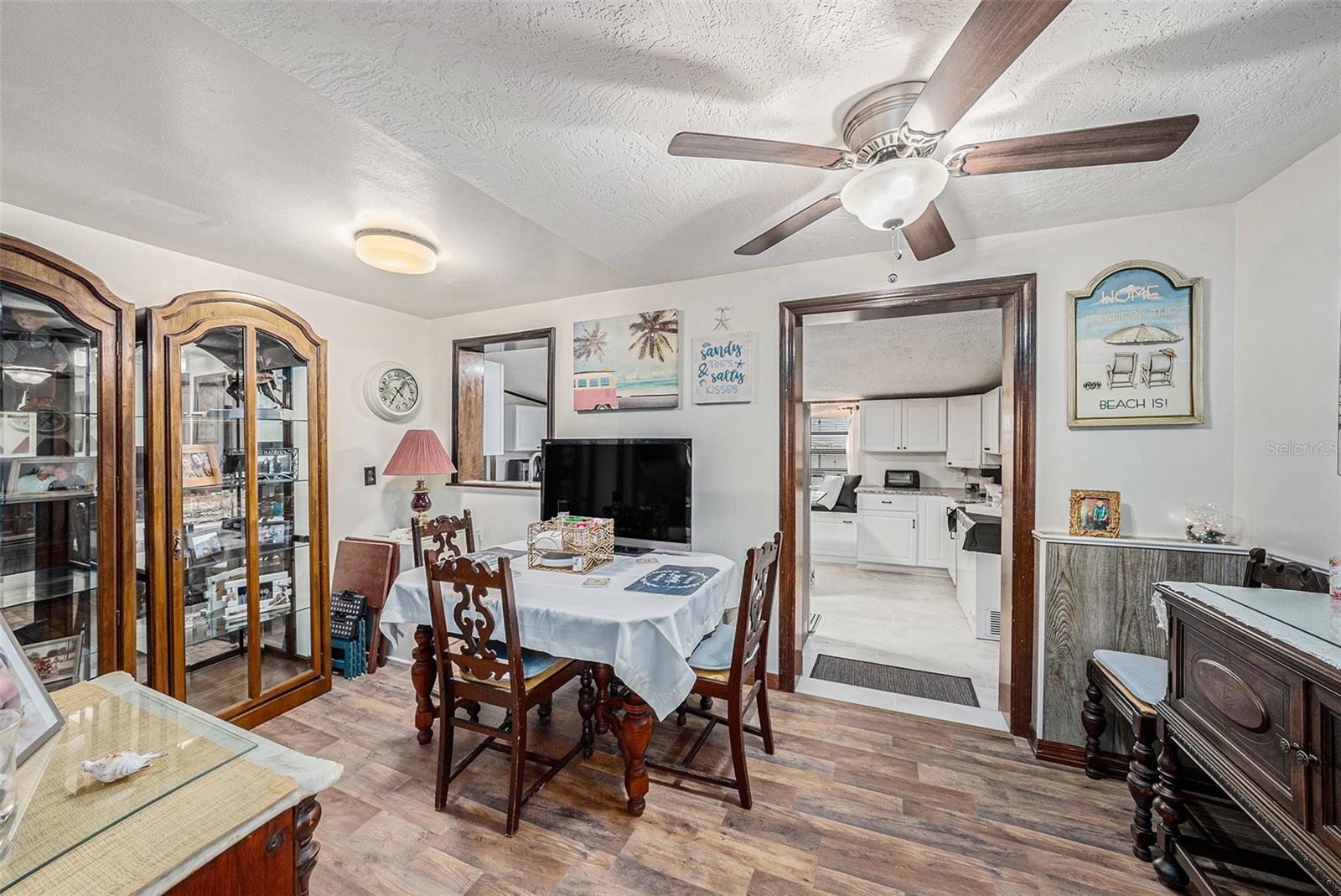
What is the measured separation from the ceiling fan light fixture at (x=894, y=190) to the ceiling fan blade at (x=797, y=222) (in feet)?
0.32

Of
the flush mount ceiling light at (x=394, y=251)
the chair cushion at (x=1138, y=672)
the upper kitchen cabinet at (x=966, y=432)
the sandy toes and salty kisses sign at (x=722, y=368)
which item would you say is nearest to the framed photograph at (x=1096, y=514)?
the chair cushion at (x=1138, y=672)

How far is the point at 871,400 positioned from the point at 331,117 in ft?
19.1

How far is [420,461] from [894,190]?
10.1 feet

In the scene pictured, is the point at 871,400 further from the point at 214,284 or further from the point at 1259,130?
the point at 214,284

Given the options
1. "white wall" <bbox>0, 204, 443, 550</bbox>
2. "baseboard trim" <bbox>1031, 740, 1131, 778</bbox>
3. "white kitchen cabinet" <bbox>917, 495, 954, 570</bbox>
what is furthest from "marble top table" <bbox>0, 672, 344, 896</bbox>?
"white kitchen cabinet" <bbox>917, 495, 954, 570</bbox>

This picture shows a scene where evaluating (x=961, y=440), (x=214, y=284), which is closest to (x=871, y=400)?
(x=961, y=440)

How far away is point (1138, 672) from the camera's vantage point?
1869 mm

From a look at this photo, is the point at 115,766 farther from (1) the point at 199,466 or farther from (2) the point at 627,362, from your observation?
(2) the point at 627,362

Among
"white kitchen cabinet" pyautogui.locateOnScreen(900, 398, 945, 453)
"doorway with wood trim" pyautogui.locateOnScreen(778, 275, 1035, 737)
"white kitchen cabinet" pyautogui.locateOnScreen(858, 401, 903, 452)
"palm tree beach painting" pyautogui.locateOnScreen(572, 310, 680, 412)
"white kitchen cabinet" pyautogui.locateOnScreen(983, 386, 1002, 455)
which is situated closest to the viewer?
"doorway with wood trim" pyautogui.locateOnScreen(778, 275, 1035, 737)

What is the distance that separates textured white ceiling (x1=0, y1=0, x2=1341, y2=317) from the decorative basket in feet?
4.36

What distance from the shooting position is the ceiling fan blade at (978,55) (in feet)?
2.85

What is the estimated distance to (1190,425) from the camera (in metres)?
2.10

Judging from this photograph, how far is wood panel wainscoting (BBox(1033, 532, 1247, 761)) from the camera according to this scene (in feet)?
6.64

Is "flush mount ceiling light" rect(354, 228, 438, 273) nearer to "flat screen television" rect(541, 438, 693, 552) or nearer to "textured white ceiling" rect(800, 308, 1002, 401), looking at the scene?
"flat screen television" rect(541, 438, 693, 552)
